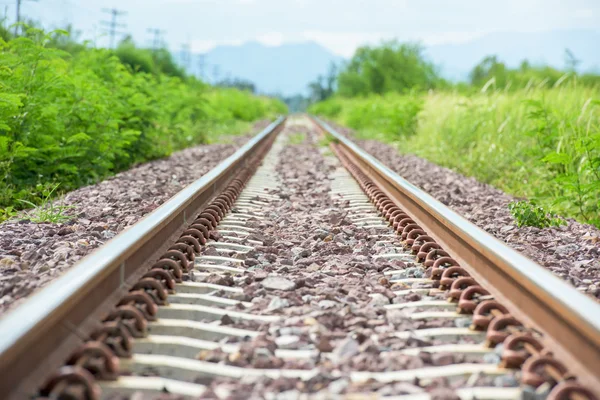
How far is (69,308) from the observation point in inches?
91.1

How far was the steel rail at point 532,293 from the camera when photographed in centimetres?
213

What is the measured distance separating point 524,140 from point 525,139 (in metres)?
0.02

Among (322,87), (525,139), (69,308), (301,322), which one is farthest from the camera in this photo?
(322,87)

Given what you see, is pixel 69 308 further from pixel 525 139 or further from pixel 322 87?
pixel 322 87

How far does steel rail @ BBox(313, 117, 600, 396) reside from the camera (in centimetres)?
213

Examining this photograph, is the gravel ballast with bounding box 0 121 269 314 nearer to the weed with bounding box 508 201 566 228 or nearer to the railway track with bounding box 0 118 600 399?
the railway track with bounding box 0 118 600 399

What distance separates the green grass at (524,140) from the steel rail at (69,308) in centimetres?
349

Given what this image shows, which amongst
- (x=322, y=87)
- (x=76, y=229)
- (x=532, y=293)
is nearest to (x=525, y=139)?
(x=76, y=229)

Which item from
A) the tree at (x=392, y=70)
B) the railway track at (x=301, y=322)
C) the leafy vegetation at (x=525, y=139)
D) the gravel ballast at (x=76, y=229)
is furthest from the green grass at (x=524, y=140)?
the tree at (x=392, y=70)

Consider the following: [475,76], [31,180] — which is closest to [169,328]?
[31,180]

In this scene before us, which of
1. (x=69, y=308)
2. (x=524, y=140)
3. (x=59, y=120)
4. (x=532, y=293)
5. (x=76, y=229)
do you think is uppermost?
(x=524, y=140)

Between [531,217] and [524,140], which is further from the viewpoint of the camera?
[524,140]

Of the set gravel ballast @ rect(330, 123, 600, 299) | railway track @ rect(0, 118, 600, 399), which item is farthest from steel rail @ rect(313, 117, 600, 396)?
gravel ballast @ rect(330, 123, 600, 299)

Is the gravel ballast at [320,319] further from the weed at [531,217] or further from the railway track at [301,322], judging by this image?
the weed at [531,217]
